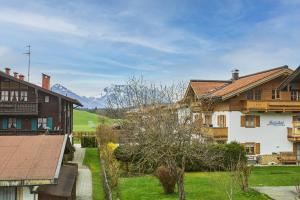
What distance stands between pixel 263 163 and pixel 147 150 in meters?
15.4

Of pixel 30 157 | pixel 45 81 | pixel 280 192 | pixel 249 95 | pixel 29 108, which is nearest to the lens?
pixel 30 157

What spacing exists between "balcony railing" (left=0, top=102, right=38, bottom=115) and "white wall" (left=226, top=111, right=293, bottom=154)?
17.4 meters

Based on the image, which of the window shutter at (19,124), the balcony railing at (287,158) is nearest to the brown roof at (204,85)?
the balcony railing at (287,158)

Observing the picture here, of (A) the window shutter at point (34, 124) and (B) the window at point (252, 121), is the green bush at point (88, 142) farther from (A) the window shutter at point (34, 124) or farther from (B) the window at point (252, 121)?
(B) the window at point (252, 121)

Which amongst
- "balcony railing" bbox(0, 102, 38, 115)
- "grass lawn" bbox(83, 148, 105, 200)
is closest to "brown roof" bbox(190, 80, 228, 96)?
"grass lawn" bbox(83, 148, 105, 200)

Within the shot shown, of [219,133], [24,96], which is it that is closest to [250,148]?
[219,133]

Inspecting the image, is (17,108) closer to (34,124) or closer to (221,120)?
(34,124)

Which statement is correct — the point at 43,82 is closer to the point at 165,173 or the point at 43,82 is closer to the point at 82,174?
the point at 82,174

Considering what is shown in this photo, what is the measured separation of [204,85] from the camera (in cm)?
4422

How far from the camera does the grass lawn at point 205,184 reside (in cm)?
2103

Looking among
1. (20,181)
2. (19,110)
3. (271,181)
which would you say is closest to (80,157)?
(19,110)

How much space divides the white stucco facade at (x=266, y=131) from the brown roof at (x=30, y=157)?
25.4 meters

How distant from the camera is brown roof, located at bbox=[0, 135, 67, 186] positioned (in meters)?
11.5

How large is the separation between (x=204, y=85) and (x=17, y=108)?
1834 cm
